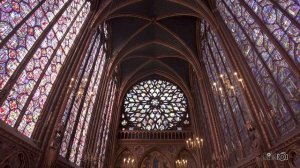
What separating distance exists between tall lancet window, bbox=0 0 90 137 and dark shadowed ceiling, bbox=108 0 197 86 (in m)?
6.64

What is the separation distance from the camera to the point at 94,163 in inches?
559

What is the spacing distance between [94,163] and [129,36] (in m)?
11.5

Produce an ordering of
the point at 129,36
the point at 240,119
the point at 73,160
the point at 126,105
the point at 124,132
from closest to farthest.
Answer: the point at 240,119 < the point at 73,160 < the point at 129,36 < the point at 124,132 < the point at 126,105

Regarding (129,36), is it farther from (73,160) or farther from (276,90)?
(276,90)

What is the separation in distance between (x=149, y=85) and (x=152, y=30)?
7483 mm

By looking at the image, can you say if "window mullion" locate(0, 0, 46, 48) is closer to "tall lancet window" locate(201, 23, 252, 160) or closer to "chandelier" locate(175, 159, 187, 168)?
"tall lancet window" locate(201, 23, 252, 160)

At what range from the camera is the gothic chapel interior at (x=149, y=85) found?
7.10 m

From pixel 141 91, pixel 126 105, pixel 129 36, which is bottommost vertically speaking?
pixel 126 105

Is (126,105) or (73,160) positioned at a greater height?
(126,105)

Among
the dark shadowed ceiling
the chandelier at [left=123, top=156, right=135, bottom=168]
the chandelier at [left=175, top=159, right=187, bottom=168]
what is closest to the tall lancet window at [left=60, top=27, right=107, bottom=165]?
the dark shadowed ceiling

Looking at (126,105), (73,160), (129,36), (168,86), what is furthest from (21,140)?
(168,86)

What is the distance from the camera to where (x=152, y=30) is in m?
19.5

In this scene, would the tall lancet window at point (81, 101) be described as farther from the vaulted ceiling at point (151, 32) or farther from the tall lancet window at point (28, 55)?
the vaulted ceiling at point (151, 32)

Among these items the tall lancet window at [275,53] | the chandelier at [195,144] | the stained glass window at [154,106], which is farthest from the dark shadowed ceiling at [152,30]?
the chandelier at [195,144]
